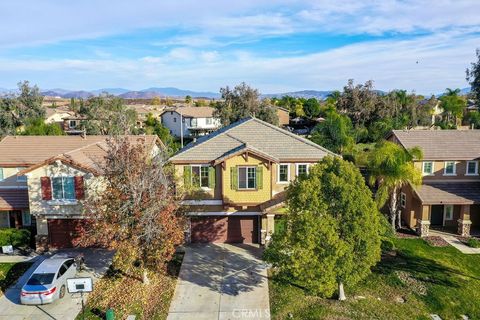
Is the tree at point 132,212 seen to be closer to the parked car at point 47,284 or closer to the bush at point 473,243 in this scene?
the parked car at point 47,284

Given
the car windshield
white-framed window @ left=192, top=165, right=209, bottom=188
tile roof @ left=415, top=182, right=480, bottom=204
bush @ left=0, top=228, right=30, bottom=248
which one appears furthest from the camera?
tile roof @ left=415, top=182, right=480, bottom=204

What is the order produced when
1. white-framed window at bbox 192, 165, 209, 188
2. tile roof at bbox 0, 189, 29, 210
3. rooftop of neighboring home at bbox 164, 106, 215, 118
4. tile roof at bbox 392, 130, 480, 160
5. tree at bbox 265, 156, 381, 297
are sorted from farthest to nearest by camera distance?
rooftop of neighboring home at bbox 164, 106, 215, 118
tile roof at bbox 392, 130, 480, 160
tile roof at bbox 0, 189, 29, 210
white-framed window at bbox 192, 165, 209, 188
tree at bbox 265, 156, 381, 297

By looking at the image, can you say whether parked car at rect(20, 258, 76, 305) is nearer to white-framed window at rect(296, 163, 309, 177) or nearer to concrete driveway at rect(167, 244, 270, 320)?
concrete driveway at rect(167, 244, 270, 320)

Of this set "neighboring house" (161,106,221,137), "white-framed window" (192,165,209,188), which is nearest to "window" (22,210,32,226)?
"white-framed window" (192,165,209,188)

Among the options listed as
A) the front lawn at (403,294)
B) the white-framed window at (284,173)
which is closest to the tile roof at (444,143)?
the front lawn at (403,294)

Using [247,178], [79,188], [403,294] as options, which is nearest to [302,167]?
[247,178]

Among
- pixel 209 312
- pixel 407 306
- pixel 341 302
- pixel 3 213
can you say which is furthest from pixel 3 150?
pixel 407 306
